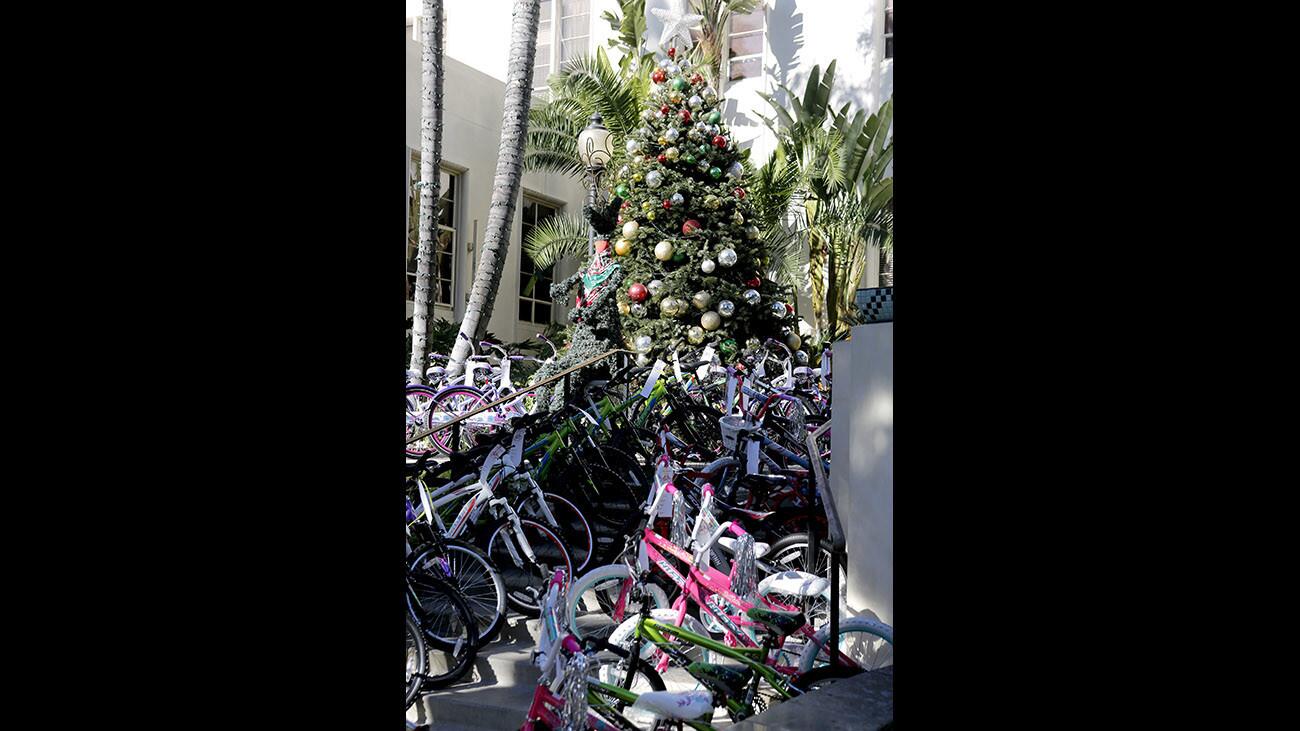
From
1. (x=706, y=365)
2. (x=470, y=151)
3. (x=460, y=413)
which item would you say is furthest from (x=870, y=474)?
(x=470, y=151)

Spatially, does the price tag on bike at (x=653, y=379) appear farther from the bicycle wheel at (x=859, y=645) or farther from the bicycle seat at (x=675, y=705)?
the bicycle seat at (x=675, y=705)

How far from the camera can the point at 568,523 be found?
7.44 m

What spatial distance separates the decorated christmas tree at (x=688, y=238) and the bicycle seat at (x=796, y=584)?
7642mm

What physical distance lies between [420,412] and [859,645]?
5.09 meters

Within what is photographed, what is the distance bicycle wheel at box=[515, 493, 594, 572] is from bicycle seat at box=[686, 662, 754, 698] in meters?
2.22

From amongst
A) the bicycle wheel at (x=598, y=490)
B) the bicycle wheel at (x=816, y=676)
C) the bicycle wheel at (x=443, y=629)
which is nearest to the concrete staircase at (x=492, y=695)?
the bicycle wheel at (x=443, y=629)

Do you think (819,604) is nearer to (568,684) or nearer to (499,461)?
(499,461)

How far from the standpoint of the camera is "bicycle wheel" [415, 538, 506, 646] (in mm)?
6023

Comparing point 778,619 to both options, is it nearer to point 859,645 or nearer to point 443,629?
point 859,645

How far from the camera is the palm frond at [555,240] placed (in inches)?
681

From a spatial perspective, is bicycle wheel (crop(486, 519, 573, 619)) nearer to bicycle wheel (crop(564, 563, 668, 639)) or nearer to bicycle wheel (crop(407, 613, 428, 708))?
bicycle wheel (crop(564, 563, 668, 639))
